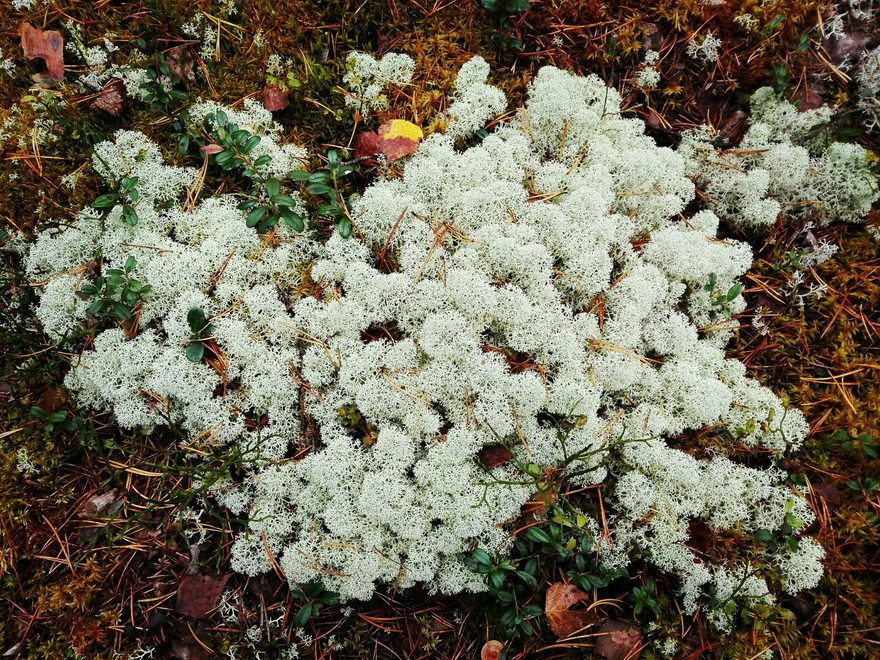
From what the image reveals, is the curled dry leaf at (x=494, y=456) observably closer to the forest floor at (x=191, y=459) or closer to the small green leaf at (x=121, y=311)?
the forest floor at (x=191, y=459)

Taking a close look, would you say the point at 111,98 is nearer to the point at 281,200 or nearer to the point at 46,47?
the point at 46,47

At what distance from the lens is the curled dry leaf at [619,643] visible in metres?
2.72

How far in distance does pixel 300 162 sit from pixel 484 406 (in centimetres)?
192

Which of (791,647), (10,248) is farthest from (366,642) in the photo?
(10,248)

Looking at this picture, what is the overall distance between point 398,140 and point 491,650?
296 centimetres

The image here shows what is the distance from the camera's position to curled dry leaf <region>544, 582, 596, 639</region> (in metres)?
2.70

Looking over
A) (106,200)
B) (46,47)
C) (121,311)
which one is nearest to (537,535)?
(121,311)

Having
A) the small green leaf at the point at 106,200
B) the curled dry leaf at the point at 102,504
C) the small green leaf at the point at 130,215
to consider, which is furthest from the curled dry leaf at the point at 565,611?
the small green leaf at the point at 106,200

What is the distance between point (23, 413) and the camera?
2971 mm

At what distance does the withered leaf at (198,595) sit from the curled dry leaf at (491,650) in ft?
4.68

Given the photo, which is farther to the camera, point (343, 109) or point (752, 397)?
point (343, 109)

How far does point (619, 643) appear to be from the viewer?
2.72 m

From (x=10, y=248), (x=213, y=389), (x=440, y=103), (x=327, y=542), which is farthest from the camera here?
(x=440, y=103)

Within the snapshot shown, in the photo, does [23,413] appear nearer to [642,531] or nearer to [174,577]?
[174,577]
